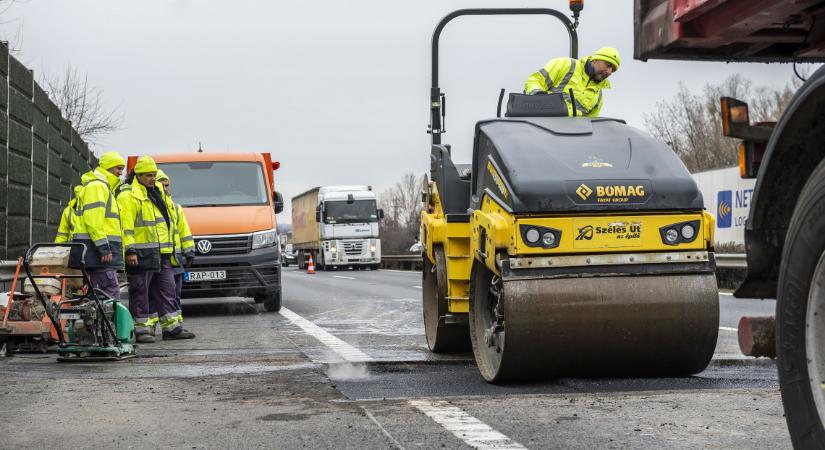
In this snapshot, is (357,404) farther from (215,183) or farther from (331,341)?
(215,183)

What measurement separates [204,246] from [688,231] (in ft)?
32.3

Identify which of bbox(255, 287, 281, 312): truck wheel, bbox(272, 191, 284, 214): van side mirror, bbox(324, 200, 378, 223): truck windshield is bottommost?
bbox(255, 287, 281, 312): truck wheel

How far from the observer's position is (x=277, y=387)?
24.4 feet

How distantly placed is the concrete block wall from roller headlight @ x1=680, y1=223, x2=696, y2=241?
8.52 meters

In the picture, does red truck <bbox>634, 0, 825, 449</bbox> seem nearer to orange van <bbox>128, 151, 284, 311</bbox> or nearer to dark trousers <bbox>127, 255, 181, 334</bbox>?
dark trousers <bbox>127, 255, 181, 334</bbox>

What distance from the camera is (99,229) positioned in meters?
11.0

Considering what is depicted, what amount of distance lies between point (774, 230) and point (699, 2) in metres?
0.81

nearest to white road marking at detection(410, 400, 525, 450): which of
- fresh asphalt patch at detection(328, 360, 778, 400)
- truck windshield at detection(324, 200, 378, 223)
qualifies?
fresh asphalt patch at detection(328, 360, 778, 400)

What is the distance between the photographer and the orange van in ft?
52.4

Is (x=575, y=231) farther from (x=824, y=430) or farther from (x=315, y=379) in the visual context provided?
(x=824, y=430)

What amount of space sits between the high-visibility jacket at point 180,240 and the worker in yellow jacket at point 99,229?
4.80ft

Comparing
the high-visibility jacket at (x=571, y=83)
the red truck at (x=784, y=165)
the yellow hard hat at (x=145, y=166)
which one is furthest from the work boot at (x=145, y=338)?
the red truck at (x=784, y=165)

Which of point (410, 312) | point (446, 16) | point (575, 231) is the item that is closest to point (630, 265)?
point (575, 231)

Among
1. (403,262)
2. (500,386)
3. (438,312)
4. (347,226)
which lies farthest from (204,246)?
(403,262)
